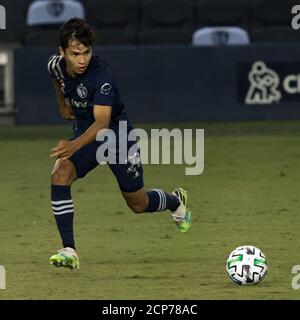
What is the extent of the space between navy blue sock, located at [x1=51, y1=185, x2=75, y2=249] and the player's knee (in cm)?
4

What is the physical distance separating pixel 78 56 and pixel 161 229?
292cm

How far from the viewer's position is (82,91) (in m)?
9.97

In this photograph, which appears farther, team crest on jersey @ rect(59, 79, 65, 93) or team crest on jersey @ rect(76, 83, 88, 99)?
team crest on jersey @ rect(59, 79, 65, 93)

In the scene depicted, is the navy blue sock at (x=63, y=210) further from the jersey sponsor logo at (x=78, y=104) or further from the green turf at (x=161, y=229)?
the jersey sponsor logo at (x=78, y=104)

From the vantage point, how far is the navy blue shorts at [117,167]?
1003 cm

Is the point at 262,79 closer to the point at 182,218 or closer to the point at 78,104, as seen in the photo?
the point at 182,218

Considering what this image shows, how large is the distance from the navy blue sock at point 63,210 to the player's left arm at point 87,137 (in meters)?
0.27

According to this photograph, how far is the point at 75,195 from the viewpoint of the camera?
14.7 meters

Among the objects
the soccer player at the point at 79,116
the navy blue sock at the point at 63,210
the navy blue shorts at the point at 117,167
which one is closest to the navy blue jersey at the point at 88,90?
the soccer player at the point at 79,116

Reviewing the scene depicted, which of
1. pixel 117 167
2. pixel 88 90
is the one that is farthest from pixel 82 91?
pixel 117 167

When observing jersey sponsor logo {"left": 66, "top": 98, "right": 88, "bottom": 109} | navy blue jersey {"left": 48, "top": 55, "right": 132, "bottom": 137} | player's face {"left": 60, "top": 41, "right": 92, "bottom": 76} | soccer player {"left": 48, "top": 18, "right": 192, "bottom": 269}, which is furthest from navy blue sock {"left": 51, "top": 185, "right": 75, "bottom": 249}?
player's face {"left": 60, "top": 41, "right": 92, "bottom": 76}

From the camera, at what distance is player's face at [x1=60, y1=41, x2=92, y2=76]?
9672 millimetres

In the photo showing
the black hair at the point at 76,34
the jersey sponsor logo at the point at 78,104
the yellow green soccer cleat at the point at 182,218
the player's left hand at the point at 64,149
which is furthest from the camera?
the yellow green soccer cleat at the point at 182,218

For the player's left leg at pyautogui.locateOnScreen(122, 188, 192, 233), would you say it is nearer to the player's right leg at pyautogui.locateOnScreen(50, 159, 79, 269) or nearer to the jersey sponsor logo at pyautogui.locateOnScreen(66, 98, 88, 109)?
the player's right leg at pyautogui.locateOnScreen(50, 159, 79, 269)
